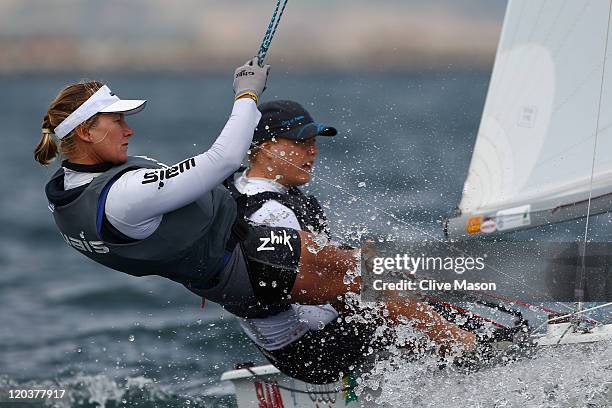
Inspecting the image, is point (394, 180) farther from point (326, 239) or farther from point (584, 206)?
point (326, 239)

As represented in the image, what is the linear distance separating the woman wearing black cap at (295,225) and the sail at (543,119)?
0.81 metres

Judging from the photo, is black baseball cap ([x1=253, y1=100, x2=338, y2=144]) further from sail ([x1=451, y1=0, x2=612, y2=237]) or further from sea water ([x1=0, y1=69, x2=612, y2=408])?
sail ([x1=451, y1=0, x2=612, y2=237])

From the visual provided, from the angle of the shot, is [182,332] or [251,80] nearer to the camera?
[251,80]

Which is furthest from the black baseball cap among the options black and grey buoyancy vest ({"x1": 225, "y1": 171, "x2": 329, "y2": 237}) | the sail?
the sail

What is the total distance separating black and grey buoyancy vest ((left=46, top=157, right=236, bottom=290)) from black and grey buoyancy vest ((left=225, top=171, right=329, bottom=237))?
0.29 m

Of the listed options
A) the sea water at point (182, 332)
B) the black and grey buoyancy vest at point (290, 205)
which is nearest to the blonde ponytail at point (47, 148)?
the black and grey buoyancy vest at point (290, 205)

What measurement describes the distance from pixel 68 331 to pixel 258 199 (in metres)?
2.75

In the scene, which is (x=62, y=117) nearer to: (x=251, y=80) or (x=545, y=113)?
(x=251, y=80)

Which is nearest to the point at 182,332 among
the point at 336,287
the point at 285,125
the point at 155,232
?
the point at 285,125

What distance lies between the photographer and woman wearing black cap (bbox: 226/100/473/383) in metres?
3.62

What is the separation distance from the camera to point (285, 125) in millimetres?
3748

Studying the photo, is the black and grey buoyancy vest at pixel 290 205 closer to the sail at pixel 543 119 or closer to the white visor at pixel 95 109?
the white visor at pixel 95 109

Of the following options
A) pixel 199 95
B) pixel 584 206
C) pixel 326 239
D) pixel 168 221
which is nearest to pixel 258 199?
pixel 326 239

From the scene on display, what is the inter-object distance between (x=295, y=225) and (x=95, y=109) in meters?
0.80
